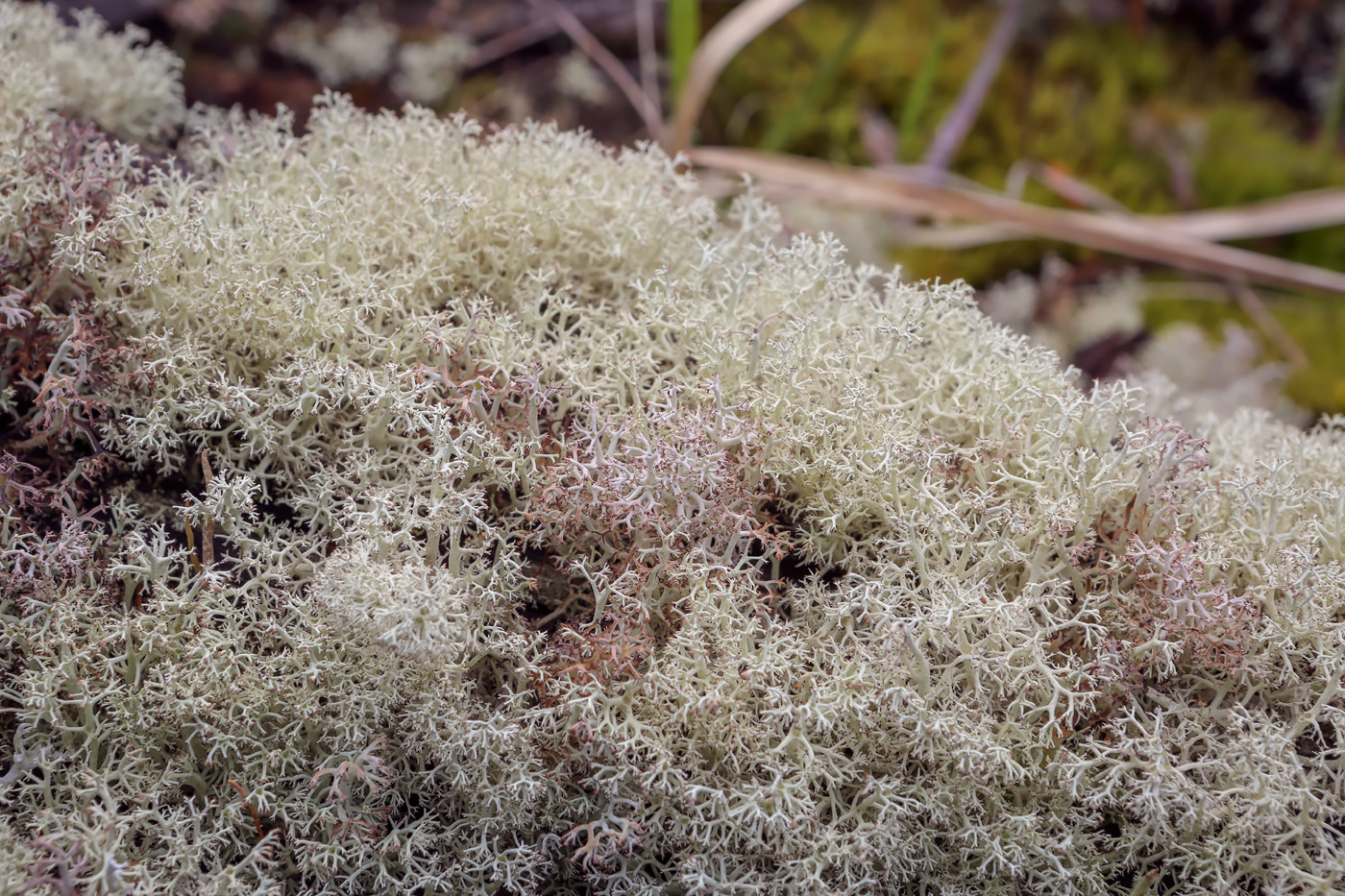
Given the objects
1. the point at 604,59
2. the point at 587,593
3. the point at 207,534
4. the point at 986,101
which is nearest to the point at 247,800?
the point at 207,534

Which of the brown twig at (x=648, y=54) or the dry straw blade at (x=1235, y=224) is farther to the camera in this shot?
the brown twig at (x=648, y=54)

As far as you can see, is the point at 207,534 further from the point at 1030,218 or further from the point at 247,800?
the point at 1030,218

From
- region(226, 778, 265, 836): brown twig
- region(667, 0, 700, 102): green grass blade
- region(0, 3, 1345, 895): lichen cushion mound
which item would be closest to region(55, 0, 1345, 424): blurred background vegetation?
region(667, 0, 700, 102): green grass blade

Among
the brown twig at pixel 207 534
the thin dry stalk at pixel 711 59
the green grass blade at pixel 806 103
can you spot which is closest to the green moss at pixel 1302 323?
the green grass blade at pixel 806 103

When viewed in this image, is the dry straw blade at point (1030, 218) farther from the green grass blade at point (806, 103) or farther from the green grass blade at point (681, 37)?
the green grass blade at point (681, 37)

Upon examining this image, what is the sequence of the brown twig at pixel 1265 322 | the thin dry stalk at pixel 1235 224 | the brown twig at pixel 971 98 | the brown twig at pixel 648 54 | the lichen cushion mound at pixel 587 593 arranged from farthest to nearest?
the brown twig at pixel 648 54 → the brown twig at pixel 971 98 → the thin dry stalk at pixel 1235 224 → the brown twig at pixel 1265 322 → the lichen cushion mound at pixel 587 593

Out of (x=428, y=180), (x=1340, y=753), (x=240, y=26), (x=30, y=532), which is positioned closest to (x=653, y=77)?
(x=240, y=26)

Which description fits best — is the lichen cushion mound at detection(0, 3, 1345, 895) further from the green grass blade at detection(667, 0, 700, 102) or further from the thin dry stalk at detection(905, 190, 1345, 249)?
the green grass blade at detection(667, 0, 700, 102)
